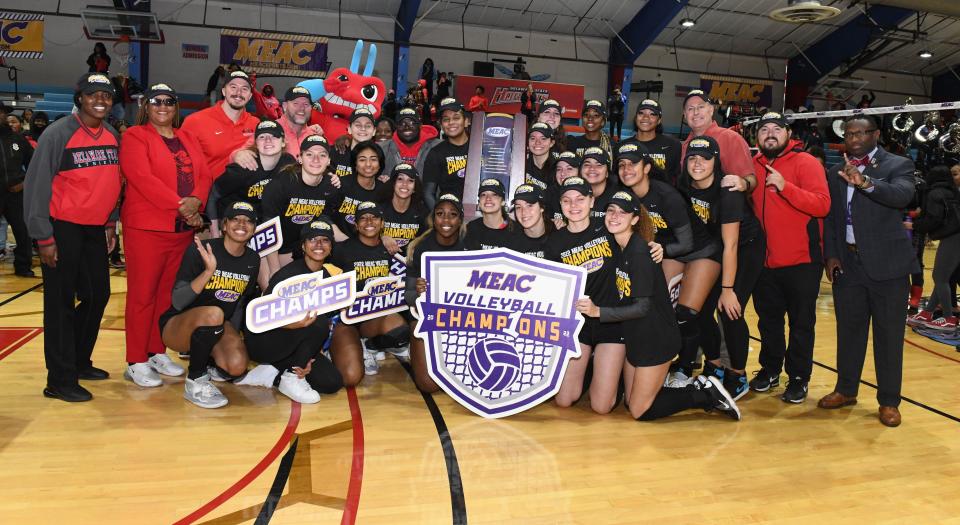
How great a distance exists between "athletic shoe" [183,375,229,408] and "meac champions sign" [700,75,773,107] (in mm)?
19928

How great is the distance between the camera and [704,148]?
4.00 meters

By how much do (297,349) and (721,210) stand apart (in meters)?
2.60

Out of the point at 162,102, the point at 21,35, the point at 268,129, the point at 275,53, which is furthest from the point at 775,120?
the point at 21,35

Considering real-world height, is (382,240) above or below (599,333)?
above

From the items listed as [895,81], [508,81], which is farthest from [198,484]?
[895,81]

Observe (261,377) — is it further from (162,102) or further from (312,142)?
(162,102)

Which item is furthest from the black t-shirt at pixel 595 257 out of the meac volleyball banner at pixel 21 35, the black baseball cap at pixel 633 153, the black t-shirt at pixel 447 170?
the meac volleyball banner at pixel 21 35

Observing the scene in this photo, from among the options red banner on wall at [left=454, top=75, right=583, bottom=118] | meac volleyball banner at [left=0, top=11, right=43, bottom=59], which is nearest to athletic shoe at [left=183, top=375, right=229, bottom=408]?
red banner on wall at [left=454, top=75, right=583, bottom=118]

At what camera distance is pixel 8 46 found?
16594 millimetres

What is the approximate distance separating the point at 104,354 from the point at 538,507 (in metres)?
3.42

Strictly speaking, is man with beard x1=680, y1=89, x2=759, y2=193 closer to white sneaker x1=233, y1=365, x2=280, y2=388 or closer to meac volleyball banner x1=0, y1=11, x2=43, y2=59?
white sneaker x1=233, y1=365, x2=280, y2=388

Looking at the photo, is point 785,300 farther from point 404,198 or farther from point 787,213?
point 404,198

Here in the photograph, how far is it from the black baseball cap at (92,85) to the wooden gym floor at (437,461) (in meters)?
1.69

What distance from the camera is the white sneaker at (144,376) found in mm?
4152
